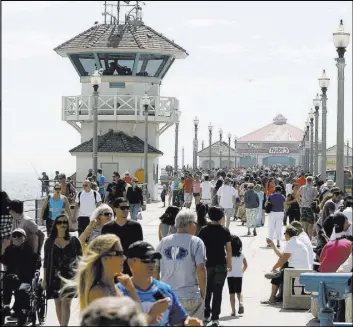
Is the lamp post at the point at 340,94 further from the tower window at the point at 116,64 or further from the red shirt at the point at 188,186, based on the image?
the tower window at the point at 116,64

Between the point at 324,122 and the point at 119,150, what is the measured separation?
52.1 ft

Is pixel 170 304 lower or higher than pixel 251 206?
lower

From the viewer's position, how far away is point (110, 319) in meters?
4.65

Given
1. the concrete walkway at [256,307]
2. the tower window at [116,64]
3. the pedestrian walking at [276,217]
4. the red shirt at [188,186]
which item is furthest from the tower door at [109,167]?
the pedestrian walking at [276,217]

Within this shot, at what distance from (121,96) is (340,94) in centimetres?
3014

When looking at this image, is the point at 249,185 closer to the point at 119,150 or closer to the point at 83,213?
the point at 83,213

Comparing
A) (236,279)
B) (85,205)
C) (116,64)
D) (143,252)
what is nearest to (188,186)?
(116,64)

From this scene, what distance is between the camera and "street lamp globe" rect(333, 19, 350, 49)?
2195 centimetres

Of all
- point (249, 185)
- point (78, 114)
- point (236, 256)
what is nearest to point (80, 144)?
point (78, 114)

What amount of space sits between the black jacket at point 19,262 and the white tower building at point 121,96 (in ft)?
123

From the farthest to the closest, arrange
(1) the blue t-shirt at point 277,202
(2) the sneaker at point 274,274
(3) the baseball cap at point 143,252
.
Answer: (1) the blue t-shirt at point 277,202 → (2) the sneaker at point 274,274 → (3) the baseball cap at point 143,252

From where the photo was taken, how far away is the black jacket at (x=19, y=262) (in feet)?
43.7

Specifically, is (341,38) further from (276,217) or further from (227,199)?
(227,199)

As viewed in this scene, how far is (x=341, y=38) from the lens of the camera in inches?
868
